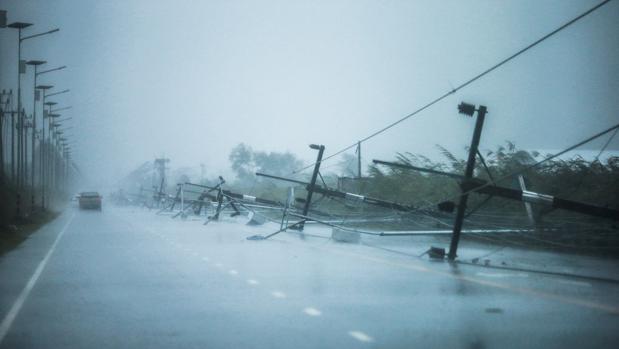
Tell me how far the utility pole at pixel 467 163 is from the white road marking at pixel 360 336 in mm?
7823

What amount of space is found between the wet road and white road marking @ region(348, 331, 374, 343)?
0.01 metres

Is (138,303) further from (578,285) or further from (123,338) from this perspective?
(578,285)

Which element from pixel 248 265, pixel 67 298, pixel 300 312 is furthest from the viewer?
pixel 248 265

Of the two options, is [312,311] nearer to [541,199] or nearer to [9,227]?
[541,199]

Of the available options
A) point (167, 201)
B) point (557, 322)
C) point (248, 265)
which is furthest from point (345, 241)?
point (167, 201)

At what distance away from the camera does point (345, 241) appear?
20453 millimetres

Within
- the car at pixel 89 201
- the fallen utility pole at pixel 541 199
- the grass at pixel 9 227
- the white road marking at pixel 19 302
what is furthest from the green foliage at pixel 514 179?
the car at pixel 89 201

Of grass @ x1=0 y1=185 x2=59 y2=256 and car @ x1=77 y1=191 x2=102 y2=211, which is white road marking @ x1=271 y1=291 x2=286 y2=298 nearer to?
grass @ x1=0 y1=185 x2=59 y2=256

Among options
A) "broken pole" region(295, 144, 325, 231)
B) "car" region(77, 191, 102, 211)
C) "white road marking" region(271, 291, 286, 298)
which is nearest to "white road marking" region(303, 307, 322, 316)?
"white road marking" region(271, 291, 286, 298)

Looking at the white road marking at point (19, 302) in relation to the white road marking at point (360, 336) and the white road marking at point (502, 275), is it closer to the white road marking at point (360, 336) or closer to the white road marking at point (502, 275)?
the white road marking at point (360, 336)

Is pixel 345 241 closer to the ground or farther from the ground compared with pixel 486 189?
closer to the ground

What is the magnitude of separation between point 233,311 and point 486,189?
7505mm

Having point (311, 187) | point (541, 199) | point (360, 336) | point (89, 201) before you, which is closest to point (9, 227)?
point (311, 187)

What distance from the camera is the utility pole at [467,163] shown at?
14555 mm
